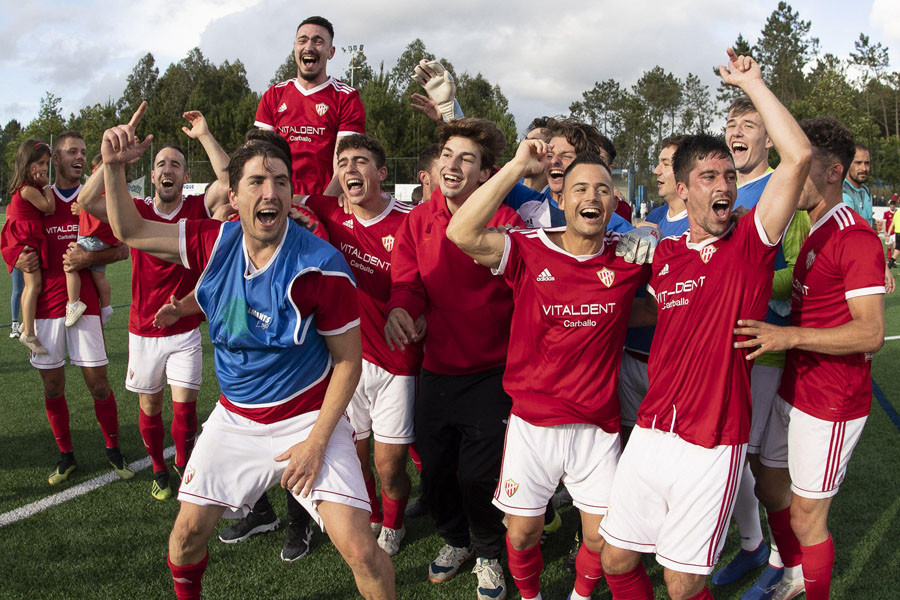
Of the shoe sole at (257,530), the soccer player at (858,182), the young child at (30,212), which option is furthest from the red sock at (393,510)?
the soccer player at (858,182)

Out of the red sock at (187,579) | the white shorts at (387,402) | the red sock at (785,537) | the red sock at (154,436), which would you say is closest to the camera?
the red sock at (187,579)

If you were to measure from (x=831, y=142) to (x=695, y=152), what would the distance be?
0.74m

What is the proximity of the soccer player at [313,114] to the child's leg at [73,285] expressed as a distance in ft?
5.87

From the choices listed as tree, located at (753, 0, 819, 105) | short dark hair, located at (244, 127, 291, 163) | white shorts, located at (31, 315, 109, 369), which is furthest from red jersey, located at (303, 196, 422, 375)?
tree, located at (753, 0, 819, 105)

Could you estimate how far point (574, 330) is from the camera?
10.5 ft

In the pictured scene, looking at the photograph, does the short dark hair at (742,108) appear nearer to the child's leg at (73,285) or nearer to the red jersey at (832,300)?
the red jersey at (832,300)

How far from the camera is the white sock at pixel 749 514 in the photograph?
3973 mm

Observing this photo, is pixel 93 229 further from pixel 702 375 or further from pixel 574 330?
pixel 702 375

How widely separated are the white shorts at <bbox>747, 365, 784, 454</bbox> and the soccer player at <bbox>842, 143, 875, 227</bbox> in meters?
4.34

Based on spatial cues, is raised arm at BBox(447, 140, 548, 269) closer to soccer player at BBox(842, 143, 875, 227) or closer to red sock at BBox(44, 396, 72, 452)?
red sock at BBox(44, 396, 72, 452)

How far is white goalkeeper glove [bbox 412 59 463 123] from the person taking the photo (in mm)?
4844

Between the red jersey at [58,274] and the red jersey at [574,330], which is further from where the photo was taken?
the red jersey at [58,274]

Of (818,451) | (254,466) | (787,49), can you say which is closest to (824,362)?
(818,451)

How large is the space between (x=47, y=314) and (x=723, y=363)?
4959mm
